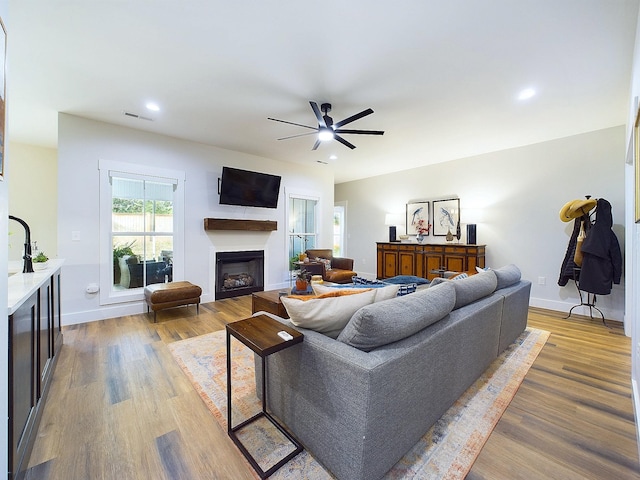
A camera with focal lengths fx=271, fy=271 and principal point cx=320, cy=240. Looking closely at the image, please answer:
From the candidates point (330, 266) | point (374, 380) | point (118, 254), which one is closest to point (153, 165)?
point (118, 254)

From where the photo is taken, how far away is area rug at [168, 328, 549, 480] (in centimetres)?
134

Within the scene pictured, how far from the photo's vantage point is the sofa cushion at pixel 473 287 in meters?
1.92

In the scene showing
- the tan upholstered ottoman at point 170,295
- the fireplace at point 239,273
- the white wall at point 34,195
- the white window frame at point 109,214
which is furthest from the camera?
the fireplace at point 239,273

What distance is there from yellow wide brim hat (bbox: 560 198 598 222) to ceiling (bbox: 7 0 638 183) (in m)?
1.00

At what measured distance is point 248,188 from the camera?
15.5 feet

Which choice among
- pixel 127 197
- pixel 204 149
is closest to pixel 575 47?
pixel 204 149

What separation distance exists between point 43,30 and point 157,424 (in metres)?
2.81

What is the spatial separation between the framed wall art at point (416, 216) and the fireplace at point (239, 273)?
3172 millimetres

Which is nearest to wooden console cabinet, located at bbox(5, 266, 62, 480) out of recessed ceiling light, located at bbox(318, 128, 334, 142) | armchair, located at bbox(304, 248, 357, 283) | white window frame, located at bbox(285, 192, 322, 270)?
recessed ceiling light, located at bbox(318, 128, 334, 142)

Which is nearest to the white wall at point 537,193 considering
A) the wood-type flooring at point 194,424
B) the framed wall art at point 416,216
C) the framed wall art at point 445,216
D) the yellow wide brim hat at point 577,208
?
the framed wall art at point 445,216

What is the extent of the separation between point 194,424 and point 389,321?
1369 millimetres

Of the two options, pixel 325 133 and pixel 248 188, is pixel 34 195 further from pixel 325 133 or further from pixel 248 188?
pixel 325 133

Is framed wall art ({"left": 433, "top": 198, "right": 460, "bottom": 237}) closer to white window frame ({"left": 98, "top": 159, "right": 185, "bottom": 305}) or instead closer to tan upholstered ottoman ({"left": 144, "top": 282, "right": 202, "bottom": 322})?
tan upholstered ottoman ({"left": 144, "top": 282, "right": 202, "bottom": 322})

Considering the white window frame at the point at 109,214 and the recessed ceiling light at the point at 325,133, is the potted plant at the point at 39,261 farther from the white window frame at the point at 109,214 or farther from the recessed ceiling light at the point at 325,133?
the recessed ceiling light at the point at 325,133
